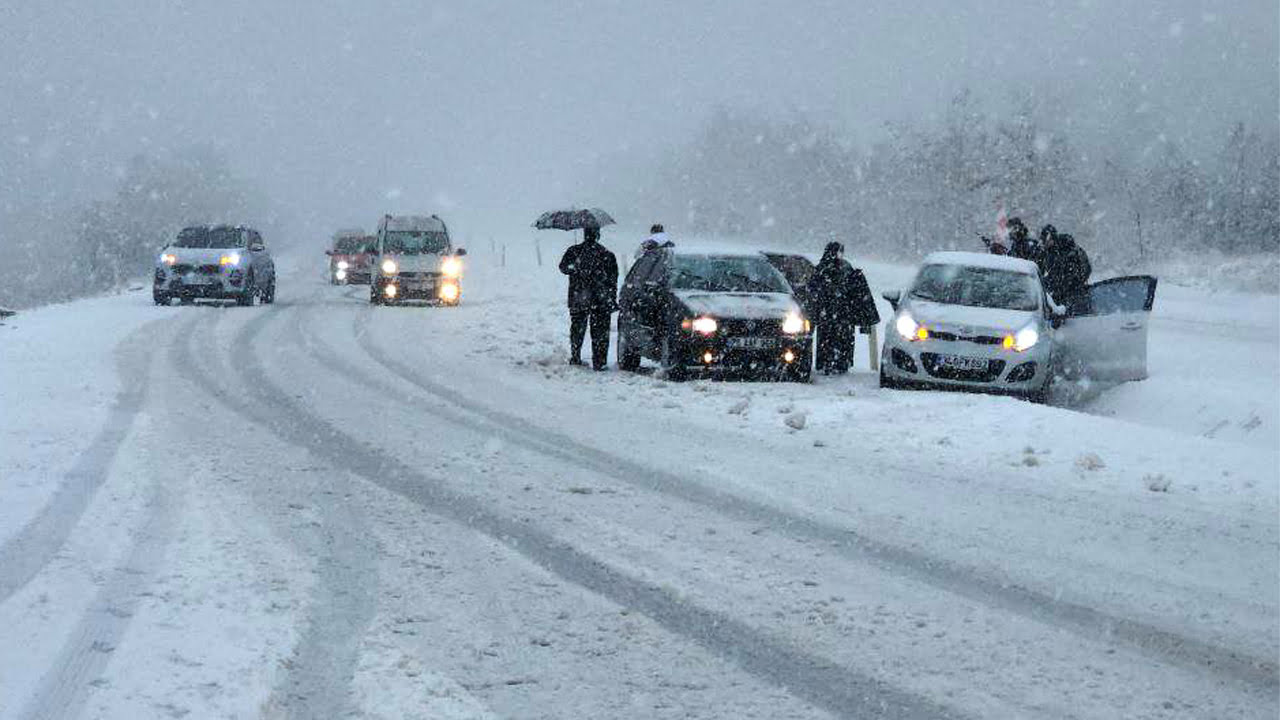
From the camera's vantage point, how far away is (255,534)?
22.6 feet

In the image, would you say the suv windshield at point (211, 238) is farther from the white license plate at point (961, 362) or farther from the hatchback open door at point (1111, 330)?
the hatchback open door at point (1111, 330)

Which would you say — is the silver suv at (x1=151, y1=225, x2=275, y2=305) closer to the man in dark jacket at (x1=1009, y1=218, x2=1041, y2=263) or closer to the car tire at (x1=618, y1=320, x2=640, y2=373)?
the car tire at (x1=618, y1=320, x2=640, y2=373)

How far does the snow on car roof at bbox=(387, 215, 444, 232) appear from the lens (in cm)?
3014

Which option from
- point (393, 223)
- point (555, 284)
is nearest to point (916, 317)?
point (393, 223)

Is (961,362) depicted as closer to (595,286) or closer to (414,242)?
(595,286)

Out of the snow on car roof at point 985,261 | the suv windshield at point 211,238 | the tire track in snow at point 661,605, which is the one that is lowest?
the tire track in snow at point 661,605

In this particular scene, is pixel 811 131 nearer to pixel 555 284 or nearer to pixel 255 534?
pixel 555 284

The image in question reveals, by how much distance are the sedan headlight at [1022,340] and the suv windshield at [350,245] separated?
28.3 meters

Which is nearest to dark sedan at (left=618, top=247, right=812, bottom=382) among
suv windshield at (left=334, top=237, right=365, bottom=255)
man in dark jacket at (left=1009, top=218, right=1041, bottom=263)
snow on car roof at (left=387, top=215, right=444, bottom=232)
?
man in dark jacket at (left=1009, top=218, right=1041, bottom=263)

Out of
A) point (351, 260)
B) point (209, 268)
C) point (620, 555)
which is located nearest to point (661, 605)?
point (620, 555)

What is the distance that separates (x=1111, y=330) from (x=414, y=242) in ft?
60.3

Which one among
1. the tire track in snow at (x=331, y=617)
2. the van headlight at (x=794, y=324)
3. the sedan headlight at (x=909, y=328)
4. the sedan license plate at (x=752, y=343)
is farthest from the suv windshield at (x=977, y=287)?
the tire track in snow at (x=331, y=617)

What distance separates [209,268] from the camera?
27984 mm

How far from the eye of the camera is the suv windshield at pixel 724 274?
16.4 metres
